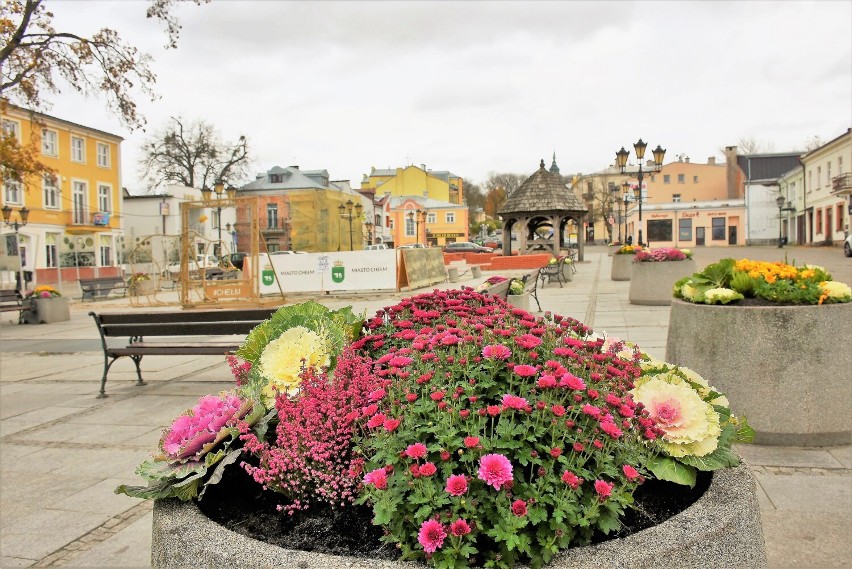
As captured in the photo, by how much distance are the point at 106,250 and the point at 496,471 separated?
50209 mm

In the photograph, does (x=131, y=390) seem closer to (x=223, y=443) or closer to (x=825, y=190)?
(x=223, y=443)

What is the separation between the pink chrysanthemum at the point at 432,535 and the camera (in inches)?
60.8

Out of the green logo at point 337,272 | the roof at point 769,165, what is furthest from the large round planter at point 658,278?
the roof at point 769,165

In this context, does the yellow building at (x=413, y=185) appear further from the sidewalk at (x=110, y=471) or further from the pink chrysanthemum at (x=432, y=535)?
the pink chrysanthemum at (x=432, y=535)

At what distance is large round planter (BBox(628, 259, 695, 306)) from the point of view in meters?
13.7

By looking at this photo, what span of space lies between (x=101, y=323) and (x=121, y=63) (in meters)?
8.63

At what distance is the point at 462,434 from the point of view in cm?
175

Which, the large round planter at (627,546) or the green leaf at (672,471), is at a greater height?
the green leaf at (672,471)

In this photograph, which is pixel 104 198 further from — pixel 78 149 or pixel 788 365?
pixel 788 365

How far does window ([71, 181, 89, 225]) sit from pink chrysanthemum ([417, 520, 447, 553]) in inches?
1853

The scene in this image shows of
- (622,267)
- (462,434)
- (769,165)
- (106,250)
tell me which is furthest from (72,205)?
(769,165)

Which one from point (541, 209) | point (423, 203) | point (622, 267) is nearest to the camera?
point (622, 267)

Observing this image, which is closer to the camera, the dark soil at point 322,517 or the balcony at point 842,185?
the dark soil at point 322,517

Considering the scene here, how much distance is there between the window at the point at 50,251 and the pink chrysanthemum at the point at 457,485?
4430cm
